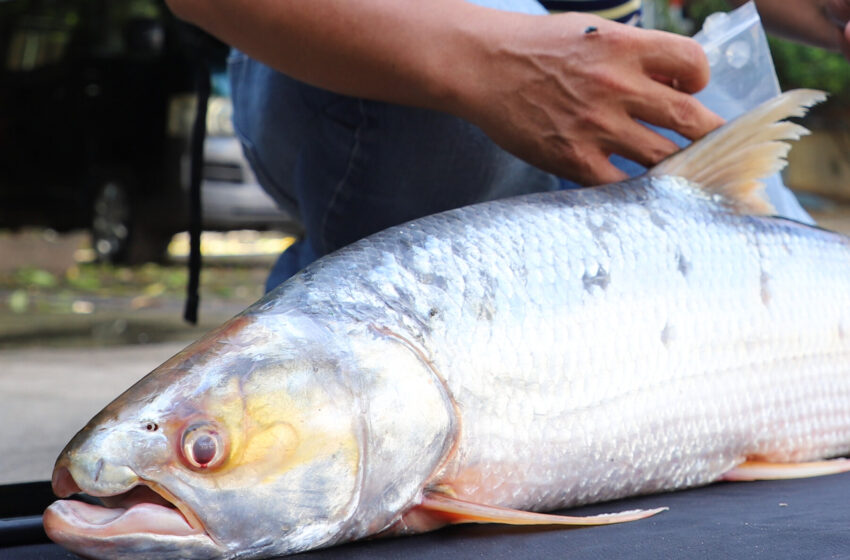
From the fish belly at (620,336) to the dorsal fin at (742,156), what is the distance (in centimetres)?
3

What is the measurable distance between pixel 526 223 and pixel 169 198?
6365 mm

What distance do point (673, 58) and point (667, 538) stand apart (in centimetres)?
77

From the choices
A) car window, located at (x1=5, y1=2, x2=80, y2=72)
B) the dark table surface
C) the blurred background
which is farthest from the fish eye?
car window, located at (x1=5, y1=2, x2=80, y2=72)

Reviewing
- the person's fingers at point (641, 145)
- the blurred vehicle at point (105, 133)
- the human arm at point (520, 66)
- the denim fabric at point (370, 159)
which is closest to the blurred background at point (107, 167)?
the blurred vehicle at point (105, 133)

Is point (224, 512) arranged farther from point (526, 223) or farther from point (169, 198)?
point (169, 198)

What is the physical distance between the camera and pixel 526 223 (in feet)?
4.59

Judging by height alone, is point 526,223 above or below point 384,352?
above

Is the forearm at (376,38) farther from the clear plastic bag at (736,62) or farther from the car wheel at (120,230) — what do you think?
the car wheel at (120,230)

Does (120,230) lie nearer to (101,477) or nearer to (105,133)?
(105,133)

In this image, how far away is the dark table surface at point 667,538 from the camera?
1114mm

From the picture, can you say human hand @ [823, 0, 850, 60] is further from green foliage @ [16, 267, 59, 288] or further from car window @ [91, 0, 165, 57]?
green foliage @ [16, 267, 59, 288]

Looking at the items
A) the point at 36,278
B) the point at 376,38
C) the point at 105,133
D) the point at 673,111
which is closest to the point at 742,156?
the point at 673,111

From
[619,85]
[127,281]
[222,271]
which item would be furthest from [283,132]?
[222,271]

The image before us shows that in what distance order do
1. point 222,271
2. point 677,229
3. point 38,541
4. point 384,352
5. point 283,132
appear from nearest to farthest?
point 384,352, point 38,541, point 677,229, point 283,132, point 222,271
